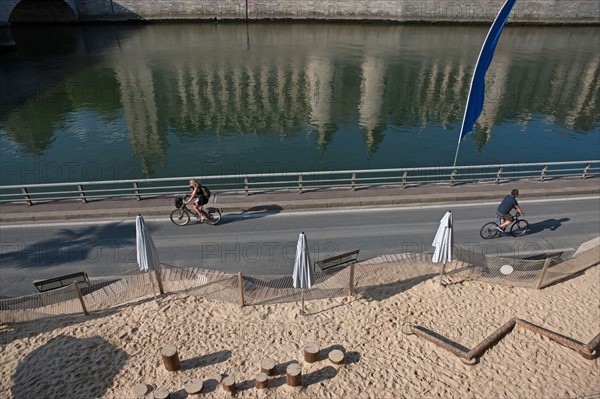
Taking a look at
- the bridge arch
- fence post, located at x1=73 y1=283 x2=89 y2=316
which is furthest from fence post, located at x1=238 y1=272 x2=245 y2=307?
the bridge arch

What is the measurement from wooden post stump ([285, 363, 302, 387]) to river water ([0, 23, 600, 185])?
1913 cm

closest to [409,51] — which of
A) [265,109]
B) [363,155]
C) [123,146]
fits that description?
[265,109]

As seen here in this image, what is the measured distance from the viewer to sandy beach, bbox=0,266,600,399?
32.1ft

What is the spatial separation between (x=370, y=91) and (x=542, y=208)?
30.1m

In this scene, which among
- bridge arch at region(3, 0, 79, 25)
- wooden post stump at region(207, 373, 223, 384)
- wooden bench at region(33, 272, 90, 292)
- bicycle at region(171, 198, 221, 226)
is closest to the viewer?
wooden post stump at region(207, 373, 223, 384)

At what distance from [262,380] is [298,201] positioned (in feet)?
29.1

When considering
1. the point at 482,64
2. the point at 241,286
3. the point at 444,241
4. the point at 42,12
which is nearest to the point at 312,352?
the point at 241,286

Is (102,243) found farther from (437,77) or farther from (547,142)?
(437,77)

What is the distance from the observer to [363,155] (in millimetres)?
30406

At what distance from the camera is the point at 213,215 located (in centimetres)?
1681

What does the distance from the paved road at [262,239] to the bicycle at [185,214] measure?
0.98ft

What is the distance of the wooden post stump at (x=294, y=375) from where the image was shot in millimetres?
9484

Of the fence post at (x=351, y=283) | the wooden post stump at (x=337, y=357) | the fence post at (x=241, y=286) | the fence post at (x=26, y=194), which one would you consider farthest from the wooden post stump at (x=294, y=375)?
the fence post at (x=26, y=194)

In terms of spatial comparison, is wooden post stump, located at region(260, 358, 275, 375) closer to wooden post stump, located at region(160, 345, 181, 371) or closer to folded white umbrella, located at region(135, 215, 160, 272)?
wooden post stump, located at region(160, 345, 181, 371)
